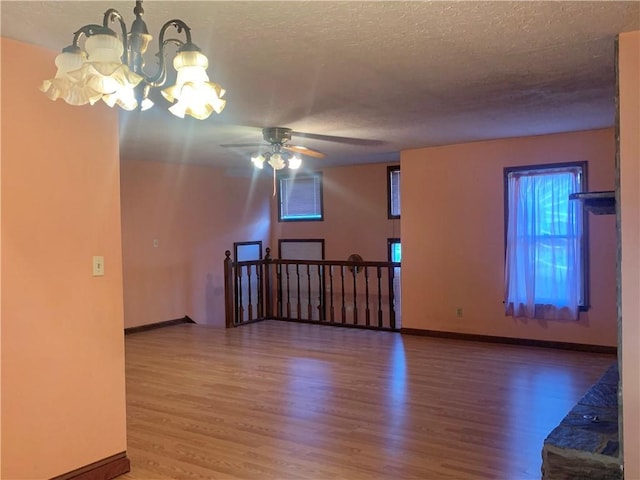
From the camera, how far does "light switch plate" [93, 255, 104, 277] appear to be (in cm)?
296

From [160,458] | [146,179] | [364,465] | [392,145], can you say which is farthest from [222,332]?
[364,465]

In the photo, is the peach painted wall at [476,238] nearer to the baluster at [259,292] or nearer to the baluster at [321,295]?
the baluster at [321,295]

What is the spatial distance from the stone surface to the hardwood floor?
30 cm

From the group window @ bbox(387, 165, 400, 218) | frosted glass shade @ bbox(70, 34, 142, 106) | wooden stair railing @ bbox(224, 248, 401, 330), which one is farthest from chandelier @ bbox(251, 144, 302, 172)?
window @ bbox(387, 165, 400, 218)

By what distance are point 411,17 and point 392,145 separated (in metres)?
3.83

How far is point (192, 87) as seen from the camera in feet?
6.00

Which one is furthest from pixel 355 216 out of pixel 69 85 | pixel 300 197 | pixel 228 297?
pixel 69 85

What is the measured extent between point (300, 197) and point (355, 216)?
117 centimetres

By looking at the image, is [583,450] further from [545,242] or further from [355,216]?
[355,216]

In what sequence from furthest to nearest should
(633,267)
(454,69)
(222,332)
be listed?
(222,332), (454,69), (633,267)

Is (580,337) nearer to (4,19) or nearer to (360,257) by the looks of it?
(360,257)

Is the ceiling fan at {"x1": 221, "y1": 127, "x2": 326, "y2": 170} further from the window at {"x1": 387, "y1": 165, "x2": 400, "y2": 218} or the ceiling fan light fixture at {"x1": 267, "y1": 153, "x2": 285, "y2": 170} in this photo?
the window at {"x1": 387, "y1": 165, "x2": 400, "y2": 218}

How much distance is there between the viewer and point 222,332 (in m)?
7.00

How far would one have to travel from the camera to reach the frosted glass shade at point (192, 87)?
1.82 m
